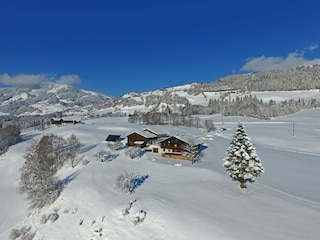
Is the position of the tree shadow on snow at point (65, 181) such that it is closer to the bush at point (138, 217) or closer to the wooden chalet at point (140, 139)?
the bush at point (138, 217)

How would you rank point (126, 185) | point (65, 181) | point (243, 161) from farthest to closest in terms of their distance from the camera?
1. point (65, 181)
2. point (243, 161)
3. point (126, 185)

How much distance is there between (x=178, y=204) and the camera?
1226 inches

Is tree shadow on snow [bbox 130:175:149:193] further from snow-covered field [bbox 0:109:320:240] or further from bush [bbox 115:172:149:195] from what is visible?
snow-covered field [bbox 0:109:320:240]

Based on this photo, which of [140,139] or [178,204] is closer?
[178,204]

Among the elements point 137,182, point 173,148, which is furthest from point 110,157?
point 137,182

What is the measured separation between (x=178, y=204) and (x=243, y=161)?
12739 millimetres

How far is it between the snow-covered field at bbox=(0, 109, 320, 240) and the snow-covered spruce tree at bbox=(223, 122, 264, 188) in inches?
81.0

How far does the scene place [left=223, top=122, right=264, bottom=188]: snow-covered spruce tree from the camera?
121 feet

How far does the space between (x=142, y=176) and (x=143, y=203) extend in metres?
11.4

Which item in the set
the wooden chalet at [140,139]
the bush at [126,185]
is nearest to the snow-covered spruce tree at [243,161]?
the bush at [126,185]

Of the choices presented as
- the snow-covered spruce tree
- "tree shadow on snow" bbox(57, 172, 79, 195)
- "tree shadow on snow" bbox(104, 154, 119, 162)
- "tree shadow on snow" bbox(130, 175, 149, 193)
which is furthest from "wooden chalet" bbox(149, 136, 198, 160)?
"tree shadow on snow" bbox(57, 172, 79, 195)

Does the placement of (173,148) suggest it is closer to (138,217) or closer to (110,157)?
(110,157)

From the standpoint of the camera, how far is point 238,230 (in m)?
25.2

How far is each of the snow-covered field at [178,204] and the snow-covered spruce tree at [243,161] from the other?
206cm
